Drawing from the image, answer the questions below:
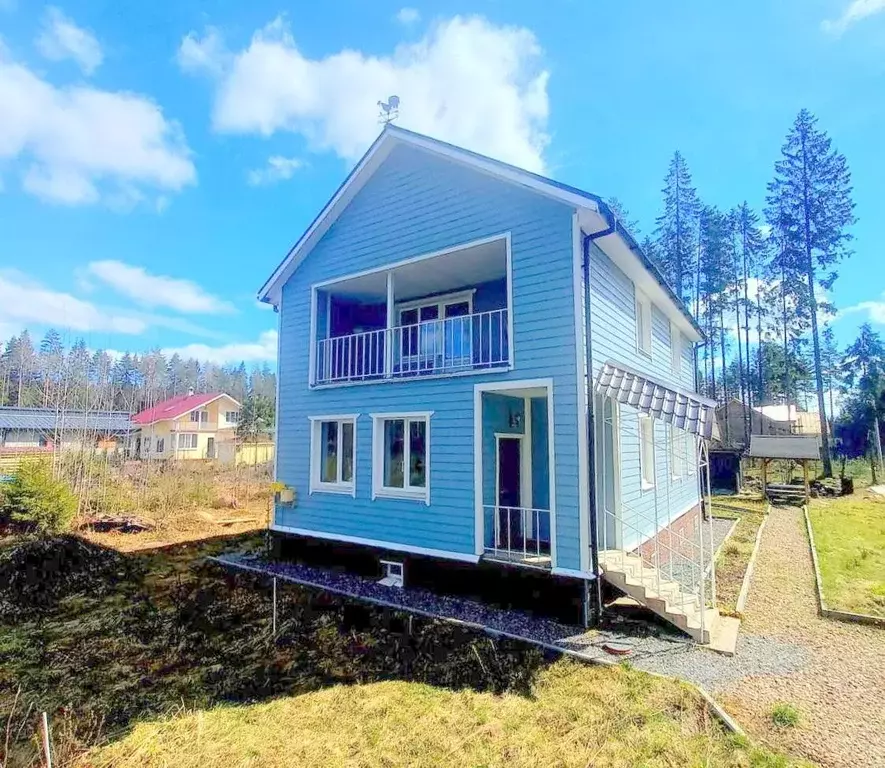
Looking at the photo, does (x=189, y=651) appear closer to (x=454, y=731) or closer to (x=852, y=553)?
(x=454, y=731)

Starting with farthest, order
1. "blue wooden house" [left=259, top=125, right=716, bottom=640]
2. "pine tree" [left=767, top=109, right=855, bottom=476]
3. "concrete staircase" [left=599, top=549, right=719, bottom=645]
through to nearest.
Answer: "pine tree" [left=767, top=109, right=855, bottom=476], "blue wooden house" [left=259, top=125, right=716, bottom=640], "concrete staircase" [left=599, top=549, right=719, bottom=645]

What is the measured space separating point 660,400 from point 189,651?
8.22 m

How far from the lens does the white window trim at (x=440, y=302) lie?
11148 mm

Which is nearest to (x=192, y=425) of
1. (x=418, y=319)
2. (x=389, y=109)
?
(x=418, y=319)

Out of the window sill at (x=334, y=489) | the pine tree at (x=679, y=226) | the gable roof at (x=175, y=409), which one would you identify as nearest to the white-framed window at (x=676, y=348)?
the window sill at (x=334, y=489)

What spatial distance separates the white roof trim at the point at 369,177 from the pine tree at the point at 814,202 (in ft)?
88.4

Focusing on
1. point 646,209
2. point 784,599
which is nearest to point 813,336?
point 646,209

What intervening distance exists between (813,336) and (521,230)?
28159 mm

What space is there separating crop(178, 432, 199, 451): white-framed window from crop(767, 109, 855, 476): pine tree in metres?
49.9

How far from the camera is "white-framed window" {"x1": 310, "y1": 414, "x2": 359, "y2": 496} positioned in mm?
10641

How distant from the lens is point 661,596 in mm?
7133

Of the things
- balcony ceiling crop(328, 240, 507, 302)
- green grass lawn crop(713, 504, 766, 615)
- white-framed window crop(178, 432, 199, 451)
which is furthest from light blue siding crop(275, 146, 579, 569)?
white-framed window crop(178, 432, 199, 451)

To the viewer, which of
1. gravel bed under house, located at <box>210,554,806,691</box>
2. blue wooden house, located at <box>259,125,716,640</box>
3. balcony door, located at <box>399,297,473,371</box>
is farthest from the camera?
balcony door, located at <box>399,297,473,371</box>

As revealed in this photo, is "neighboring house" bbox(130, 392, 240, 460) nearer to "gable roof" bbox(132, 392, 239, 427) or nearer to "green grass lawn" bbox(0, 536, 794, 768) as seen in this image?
"gable roof" bbox(132, 392, 239, 427)
